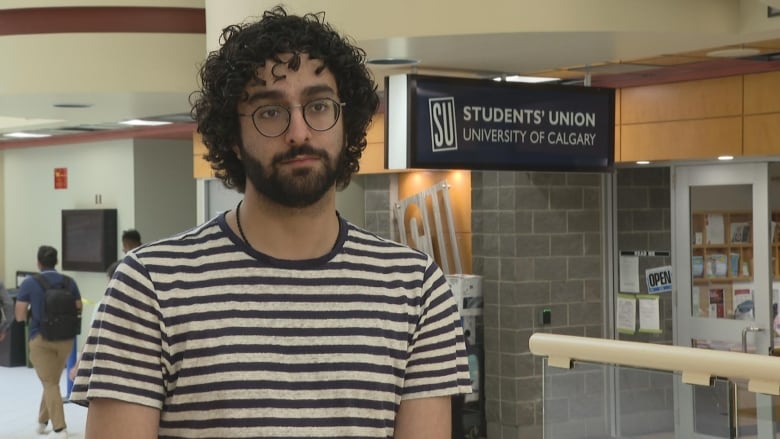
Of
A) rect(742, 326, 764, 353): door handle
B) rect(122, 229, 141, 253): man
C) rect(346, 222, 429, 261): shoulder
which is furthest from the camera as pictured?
rect(122, 229, 141, 253): man

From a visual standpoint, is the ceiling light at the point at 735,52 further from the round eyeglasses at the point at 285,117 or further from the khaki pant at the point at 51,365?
the khaki pant at the point at 51,365

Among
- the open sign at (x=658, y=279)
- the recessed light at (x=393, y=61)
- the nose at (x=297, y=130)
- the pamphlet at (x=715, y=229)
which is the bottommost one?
the open sign at (x=658, y=279)

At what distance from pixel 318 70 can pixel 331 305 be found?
1.11 ft

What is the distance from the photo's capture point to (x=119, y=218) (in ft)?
48.7

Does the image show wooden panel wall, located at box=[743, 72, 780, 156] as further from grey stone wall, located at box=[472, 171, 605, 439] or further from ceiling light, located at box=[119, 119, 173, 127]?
ceiling light, located at box=[119, 119, 173, 127]

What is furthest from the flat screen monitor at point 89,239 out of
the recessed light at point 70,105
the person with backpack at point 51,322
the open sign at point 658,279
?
the open sign at point 658,279

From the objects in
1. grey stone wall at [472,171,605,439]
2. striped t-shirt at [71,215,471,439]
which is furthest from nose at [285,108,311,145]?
grey stone wall at [472,171,605,439]

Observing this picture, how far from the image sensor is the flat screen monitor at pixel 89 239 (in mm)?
14836

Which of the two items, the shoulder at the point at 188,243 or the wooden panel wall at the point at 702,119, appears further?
the wooden panel wall at the point at 702,119

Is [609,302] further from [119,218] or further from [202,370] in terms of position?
[202,370]

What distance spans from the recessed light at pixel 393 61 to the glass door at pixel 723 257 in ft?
8.94

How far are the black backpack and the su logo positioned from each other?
5097mm

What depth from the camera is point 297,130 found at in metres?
1.66

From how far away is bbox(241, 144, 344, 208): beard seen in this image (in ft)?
5.47
